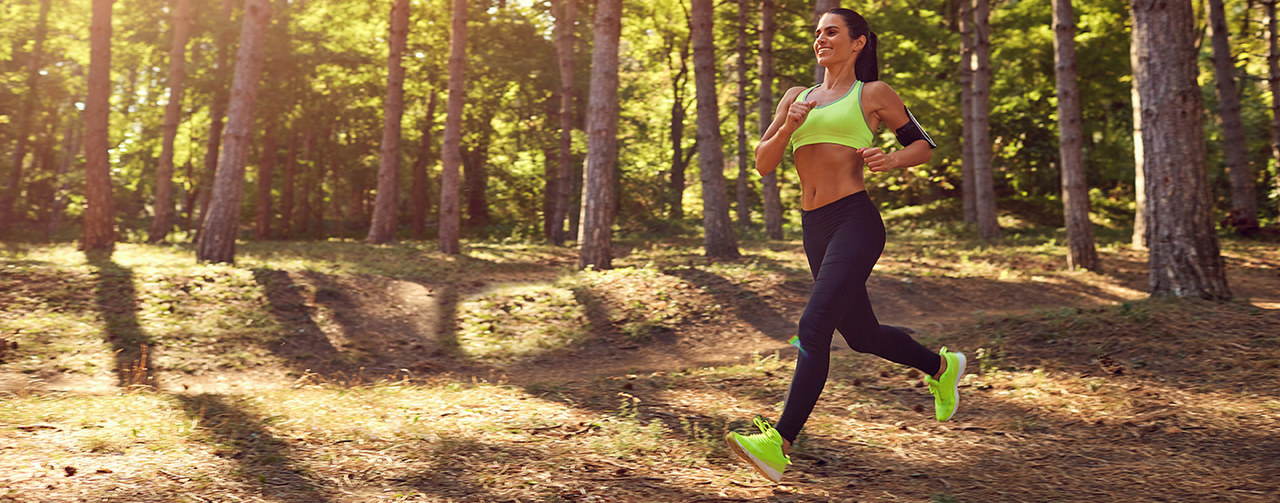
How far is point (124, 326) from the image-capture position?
10.1 m

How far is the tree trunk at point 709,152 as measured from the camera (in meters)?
16.2

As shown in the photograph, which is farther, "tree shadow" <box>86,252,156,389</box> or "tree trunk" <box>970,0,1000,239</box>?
"tree trunk" <box>970,0,1000,239</box>

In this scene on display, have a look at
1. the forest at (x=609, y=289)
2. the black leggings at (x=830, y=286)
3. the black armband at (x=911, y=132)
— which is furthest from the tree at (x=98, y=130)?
the black armband at (x=911, y=132)

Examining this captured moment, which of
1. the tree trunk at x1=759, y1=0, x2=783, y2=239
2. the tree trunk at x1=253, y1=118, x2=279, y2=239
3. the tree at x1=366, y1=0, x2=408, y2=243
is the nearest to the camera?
the tree at x1=366, y1=0, x2=408, y2=243

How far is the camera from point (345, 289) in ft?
42.4

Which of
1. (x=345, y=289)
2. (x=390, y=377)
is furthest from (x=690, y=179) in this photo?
(x=390, y=377)

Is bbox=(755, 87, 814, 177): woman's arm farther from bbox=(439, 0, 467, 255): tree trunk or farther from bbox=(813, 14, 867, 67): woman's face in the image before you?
bbox=(439, 0, 467, 255): tree trunk

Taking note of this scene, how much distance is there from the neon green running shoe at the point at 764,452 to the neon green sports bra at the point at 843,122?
1.59 m

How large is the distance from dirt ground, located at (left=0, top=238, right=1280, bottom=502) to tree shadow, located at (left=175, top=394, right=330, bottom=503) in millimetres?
23

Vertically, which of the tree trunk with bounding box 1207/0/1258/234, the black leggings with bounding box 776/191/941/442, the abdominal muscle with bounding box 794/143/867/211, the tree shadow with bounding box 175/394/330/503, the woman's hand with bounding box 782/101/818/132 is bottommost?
the tree shadow with bounding box 175/394/330/503

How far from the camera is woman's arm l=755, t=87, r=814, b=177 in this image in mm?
4383

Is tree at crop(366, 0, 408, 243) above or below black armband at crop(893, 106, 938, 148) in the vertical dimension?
above

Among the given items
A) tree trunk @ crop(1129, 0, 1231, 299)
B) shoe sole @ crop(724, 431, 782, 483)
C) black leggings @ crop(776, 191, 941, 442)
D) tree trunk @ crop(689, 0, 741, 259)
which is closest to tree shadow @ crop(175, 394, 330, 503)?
shoe sole @ crop(724, 431, 782, 483)

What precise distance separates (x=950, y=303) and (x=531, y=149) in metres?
18.3
